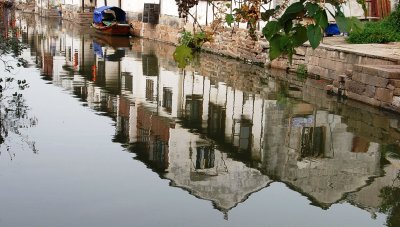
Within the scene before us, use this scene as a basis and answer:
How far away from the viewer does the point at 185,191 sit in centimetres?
852

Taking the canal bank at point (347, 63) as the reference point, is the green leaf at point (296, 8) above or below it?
above

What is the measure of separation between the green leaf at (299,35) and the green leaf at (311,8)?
13 centimetres

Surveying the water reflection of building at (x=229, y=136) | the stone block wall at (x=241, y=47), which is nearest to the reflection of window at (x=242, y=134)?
the water reflection of building at (x=229, y=136)

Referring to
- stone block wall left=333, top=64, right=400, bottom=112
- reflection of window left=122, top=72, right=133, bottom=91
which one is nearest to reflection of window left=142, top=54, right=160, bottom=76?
reflection of window left=122, top=72, right=133, bottom=91

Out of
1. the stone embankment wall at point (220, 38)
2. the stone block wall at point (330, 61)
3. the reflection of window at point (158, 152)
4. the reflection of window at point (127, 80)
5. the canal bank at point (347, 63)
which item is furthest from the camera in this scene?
the stone embankment wall at point (220, 38)

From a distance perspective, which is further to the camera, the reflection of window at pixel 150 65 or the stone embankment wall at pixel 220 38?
the stone embankment wall at pixel 220 38

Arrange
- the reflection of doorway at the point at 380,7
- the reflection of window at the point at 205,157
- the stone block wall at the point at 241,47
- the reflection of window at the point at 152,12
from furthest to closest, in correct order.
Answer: the reflection of window at the point at 152,12 < the reflection of doorway at the point at 380,7 < the stone block wall at the point at 241,47 < the reflection of window at the point at 205,157

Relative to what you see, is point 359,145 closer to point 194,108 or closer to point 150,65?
point 194,108

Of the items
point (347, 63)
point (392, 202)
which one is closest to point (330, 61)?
point (347, 63)

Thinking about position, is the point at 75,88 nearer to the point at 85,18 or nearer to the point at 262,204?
the point at 262,204

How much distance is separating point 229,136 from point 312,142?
5.69 feet

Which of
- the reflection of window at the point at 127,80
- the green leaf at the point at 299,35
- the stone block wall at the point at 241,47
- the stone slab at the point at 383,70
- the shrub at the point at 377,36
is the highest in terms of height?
the shrub at the point at 377,36

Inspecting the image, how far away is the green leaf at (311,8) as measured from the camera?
74.1 inches

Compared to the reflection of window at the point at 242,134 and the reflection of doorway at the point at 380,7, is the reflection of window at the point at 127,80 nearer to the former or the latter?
the reflection of window at the point at 242,134
